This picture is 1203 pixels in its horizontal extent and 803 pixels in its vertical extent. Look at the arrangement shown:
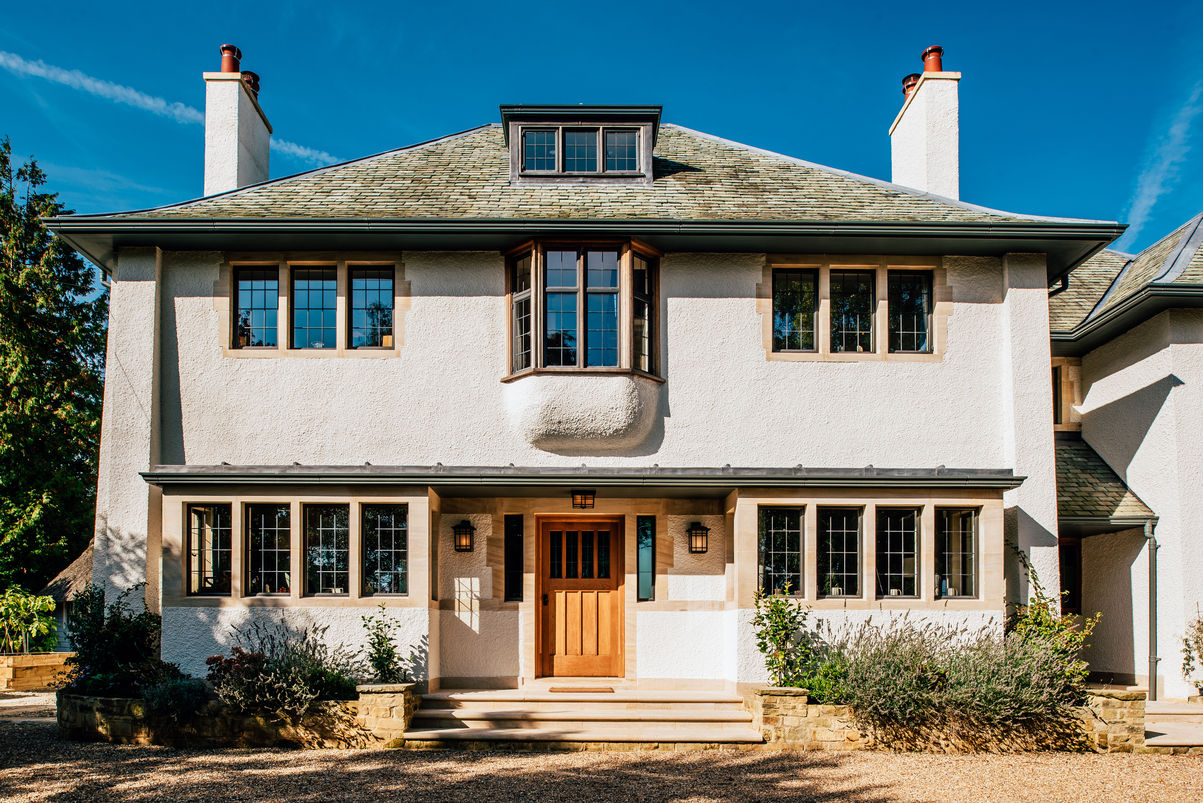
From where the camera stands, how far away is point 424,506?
11.4m

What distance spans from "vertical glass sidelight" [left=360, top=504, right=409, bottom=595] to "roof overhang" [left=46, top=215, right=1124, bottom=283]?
12.1ft

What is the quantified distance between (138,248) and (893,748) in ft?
38.2

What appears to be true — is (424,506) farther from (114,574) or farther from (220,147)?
(220,147)

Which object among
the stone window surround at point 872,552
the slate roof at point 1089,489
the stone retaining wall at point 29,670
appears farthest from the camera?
the stone retaining wall at point 29,670

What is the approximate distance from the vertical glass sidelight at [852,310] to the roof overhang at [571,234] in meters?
0.45

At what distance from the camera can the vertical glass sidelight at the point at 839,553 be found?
1148cm

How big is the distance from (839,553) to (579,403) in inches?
153

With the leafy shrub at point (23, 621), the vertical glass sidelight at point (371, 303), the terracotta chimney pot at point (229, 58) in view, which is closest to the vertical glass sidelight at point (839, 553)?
the vertical glass sidelight at point (371, 303)

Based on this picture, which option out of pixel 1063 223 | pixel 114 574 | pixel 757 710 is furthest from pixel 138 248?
pixel 1063 223

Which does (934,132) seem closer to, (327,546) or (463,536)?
(463,536)

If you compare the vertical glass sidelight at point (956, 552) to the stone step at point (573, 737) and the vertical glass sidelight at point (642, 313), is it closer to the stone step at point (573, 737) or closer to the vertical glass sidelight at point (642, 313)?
the stone step at point (573, 737)

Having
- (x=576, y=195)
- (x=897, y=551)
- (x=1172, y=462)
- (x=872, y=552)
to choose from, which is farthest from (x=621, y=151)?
(x=1172, y=462)

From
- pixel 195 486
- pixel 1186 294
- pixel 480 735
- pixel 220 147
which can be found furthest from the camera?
pixel 220 147

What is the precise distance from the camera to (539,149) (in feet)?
45.0
